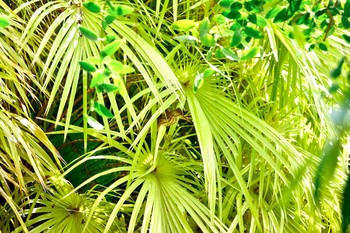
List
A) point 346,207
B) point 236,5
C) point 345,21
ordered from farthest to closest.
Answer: point 236,5 < point 345,21 < point 346,207

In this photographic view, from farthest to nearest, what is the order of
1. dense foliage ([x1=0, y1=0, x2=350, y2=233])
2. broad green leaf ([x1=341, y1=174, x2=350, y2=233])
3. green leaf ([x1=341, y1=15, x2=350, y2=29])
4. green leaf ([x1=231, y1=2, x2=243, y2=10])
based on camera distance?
dense foliage ([x1=0, y1=0, x2=350, y2=233])
green leaf ([x1=231, y1=2, x2=243, y2=10])
green leaf ([x1=341, y1=15, x2=350, y2=29])
broad green leaf ([x1=341, y1=174, x2=350, y2=233])

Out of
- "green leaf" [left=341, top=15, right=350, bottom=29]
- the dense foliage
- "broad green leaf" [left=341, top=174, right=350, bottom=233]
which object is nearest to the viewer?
"broad green leaf" [left=341, top=174, right=350, bottom=233]

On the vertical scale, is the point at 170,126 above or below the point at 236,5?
below

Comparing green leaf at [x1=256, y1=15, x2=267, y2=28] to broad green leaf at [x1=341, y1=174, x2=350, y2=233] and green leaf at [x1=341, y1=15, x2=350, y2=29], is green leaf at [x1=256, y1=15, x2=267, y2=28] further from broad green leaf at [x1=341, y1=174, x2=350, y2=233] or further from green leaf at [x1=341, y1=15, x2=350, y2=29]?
broad green leaf at [x1=341, y1=174, x2=350, y2=233]

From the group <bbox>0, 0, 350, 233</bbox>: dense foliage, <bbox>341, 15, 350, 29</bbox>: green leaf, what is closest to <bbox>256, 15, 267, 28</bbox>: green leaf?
<bbox>0, 0, 350, 233</bbox>: dense foliage

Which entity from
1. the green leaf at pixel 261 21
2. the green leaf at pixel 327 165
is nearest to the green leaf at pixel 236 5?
the green leaf at pixel 261 21

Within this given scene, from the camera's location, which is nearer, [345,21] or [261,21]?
[345,21]

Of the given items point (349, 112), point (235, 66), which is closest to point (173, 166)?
point (235, 66)

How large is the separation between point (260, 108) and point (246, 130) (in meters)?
0.19

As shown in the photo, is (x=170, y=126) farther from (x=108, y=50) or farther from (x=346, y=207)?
(x=346, y=207)

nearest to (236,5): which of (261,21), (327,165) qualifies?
(261,21)

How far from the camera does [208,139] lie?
49.8 inches

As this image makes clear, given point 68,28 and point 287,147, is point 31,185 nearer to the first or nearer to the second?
point 68,28

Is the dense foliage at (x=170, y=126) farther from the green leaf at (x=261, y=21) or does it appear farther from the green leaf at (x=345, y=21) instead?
the green leaf at (x=345, y=21)
